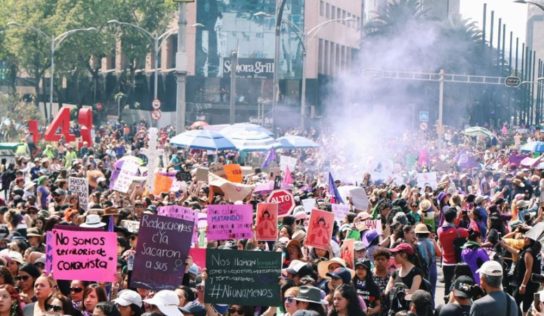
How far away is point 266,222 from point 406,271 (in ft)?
13.5

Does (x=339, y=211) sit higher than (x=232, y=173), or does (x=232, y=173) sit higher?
(x=339, y=211)

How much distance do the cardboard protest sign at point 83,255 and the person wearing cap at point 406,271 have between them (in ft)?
7.62

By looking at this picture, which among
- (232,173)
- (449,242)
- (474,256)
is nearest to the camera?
(474,256)

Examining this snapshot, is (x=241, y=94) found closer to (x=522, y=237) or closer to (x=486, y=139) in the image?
(x=486, y=139)

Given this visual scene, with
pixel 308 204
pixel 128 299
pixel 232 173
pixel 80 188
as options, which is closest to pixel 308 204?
pixel 308 204

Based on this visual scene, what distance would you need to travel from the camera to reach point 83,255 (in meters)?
12.2

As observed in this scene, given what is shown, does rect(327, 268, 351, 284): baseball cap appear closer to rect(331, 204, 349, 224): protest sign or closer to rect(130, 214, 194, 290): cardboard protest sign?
rect(130, 214, 194, 290): cardboard protest sign

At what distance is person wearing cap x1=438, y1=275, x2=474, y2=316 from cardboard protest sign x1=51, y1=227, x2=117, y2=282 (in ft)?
8.85

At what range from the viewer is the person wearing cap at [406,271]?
12.7 metres

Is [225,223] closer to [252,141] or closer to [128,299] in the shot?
[128,299]

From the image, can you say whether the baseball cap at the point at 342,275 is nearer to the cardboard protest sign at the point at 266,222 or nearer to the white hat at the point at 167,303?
the white hat at the point at 167,303

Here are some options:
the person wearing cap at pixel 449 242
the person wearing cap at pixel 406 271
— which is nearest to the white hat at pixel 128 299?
the person wearing cap at pixel 406 271

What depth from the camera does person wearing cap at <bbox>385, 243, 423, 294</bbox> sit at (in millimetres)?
12727

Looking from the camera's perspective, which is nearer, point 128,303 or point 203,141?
point 128,303
